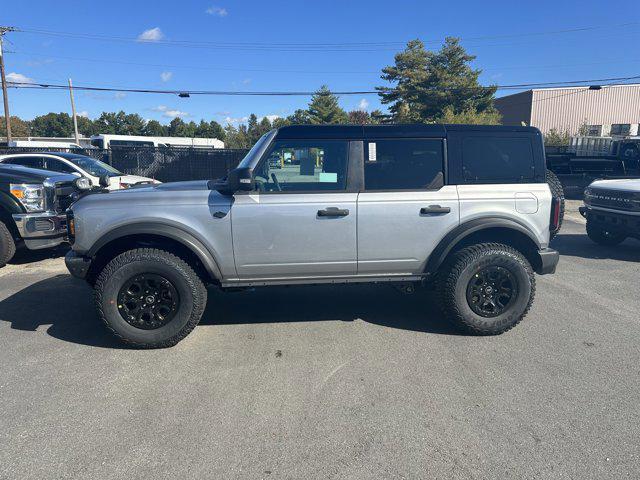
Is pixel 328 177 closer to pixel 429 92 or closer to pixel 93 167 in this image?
pixel 93 167

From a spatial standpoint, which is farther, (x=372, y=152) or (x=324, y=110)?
(x=324, y=110)

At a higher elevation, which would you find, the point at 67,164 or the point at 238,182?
the point at 67,164

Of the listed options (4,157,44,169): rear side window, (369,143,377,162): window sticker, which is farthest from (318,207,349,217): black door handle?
(4,157,44,169): rear side window

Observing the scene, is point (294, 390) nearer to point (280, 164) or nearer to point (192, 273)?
point (192, 273)

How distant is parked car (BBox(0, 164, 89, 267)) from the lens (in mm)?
6625

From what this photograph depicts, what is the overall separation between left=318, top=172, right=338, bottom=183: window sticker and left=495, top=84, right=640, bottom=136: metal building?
47869mm

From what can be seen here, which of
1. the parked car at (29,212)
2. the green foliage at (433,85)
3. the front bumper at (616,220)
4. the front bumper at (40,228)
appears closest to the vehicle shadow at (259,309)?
the front bumper at (40,228)

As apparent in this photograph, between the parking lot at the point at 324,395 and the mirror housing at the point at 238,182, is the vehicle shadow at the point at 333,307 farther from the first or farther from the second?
the mirror housing at the point at 238,182

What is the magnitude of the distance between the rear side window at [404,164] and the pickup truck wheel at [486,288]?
0.78m

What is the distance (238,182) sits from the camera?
3910 mm

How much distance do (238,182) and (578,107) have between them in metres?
53.0

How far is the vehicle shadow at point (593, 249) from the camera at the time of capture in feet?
25.9

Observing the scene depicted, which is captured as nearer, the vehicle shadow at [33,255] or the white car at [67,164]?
the vehicle shadow at [33,255]

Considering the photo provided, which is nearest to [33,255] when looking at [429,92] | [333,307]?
[333,307]
